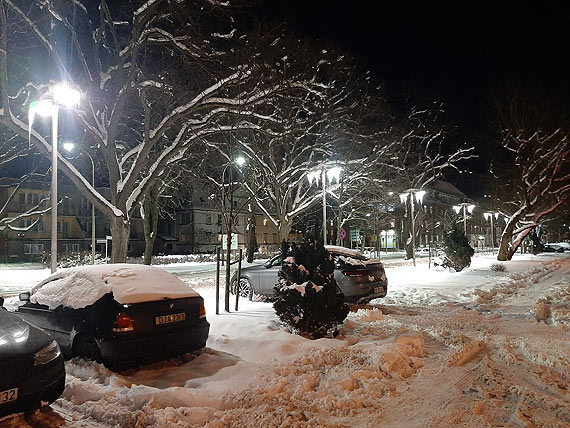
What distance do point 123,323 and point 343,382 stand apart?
2.90 metres

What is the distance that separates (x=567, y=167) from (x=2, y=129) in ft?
121

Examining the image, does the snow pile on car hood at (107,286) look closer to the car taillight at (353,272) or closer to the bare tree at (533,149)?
the car taillight at (353,272)

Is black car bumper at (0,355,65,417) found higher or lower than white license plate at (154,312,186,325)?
lower

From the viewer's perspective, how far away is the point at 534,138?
33.2 m

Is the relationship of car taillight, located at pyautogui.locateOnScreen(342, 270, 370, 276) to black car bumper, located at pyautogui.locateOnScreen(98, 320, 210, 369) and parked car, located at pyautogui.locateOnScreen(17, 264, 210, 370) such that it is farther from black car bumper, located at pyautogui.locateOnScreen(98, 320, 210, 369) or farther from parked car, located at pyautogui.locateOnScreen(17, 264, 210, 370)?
black car bumper, located at pyautogui.locateOnScreen(98, 320, 210, 369)

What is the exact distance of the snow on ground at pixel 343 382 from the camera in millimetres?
4859

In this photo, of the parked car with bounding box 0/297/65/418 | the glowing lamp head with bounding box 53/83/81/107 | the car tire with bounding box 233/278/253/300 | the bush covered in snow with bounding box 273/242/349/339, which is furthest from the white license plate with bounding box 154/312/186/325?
the glowing lamp head with bounding box 53/83/81/107

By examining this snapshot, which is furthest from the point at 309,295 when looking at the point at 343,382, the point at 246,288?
the point at 246,288

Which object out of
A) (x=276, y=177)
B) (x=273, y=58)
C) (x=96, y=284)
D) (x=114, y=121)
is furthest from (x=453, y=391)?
(x=276, y=177)

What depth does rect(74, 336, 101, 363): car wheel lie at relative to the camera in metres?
6.40

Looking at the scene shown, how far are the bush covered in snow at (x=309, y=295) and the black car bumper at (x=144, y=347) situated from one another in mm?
Answer: 1831

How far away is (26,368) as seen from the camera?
4.62m

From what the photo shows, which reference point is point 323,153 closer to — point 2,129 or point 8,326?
point 2,129

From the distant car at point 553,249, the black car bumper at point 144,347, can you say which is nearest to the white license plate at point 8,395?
the black car bumper at point 144,347
